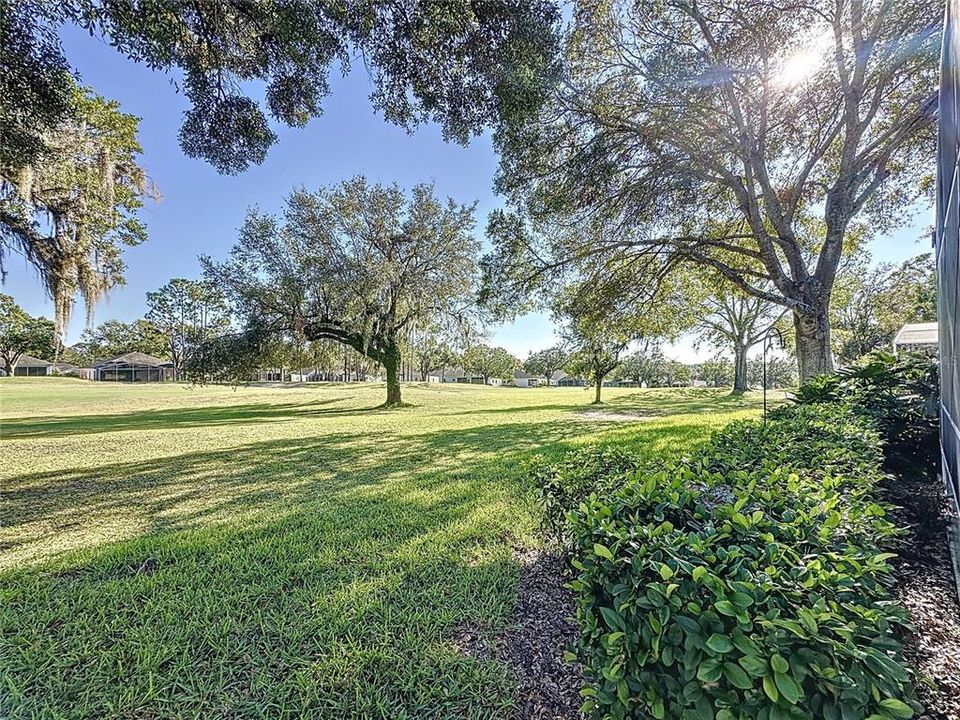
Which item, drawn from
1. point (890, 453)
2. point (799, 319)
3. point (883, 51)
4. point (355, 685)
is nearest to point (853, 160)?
point (883, 51)

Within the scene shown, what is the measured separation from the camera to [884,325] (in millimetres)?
21906

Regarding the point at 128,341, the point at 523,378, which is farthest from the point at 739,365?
the point at 523,378

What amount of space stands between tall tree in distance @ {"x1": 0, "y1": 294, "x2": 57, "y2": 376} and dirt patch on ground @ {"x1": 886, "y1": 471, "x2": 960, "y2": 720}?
7.48 m

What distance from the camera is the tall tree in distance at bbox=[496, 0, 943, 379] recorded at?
587 centimetres

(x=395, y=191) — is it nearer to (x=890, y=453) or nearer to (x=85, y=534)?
(x=85, y=534)

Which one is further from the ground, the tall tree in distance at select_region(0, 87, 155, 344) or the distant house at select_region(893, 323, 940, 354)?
the tall tree in distance at select_region(0, 87, 155, 344)

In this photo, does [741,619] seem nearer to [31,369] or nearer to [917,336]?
[917,336]

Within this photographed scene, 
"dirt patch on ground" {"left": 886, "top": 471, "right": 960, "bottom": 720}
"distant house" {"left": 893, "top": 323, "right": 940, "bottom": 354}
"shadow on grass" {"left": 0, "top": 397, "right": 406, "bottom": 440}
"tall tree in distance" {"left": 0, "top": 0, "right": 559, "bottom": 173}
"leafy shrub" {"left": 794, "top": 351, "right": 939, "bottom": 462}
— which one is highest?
"tall tree in distance" {"left": 0, "top": 0, "right": 559, "bottom": 173}

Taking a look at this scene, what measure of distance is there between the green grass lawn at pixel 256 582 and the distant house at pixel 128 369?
18.8 metres

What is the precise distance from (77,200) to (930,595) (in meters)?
7.86

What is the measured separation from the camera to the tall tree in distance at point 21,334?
5234 mm

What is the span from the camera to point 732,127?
6.93 meters

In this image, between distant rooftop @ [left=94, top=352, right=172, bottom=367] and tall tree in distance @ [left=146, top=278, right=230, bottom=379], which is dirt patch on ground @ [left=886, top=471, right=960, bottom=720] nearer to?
tall tree in distance @ [left=146, top=278, right=230, bottom=379]

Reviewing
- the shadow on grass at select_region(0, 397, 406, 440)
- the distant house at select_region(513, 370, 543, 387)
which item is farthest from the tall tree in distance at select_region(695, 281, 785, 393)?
the distant house at select_region(513, 370, 543, 387)
